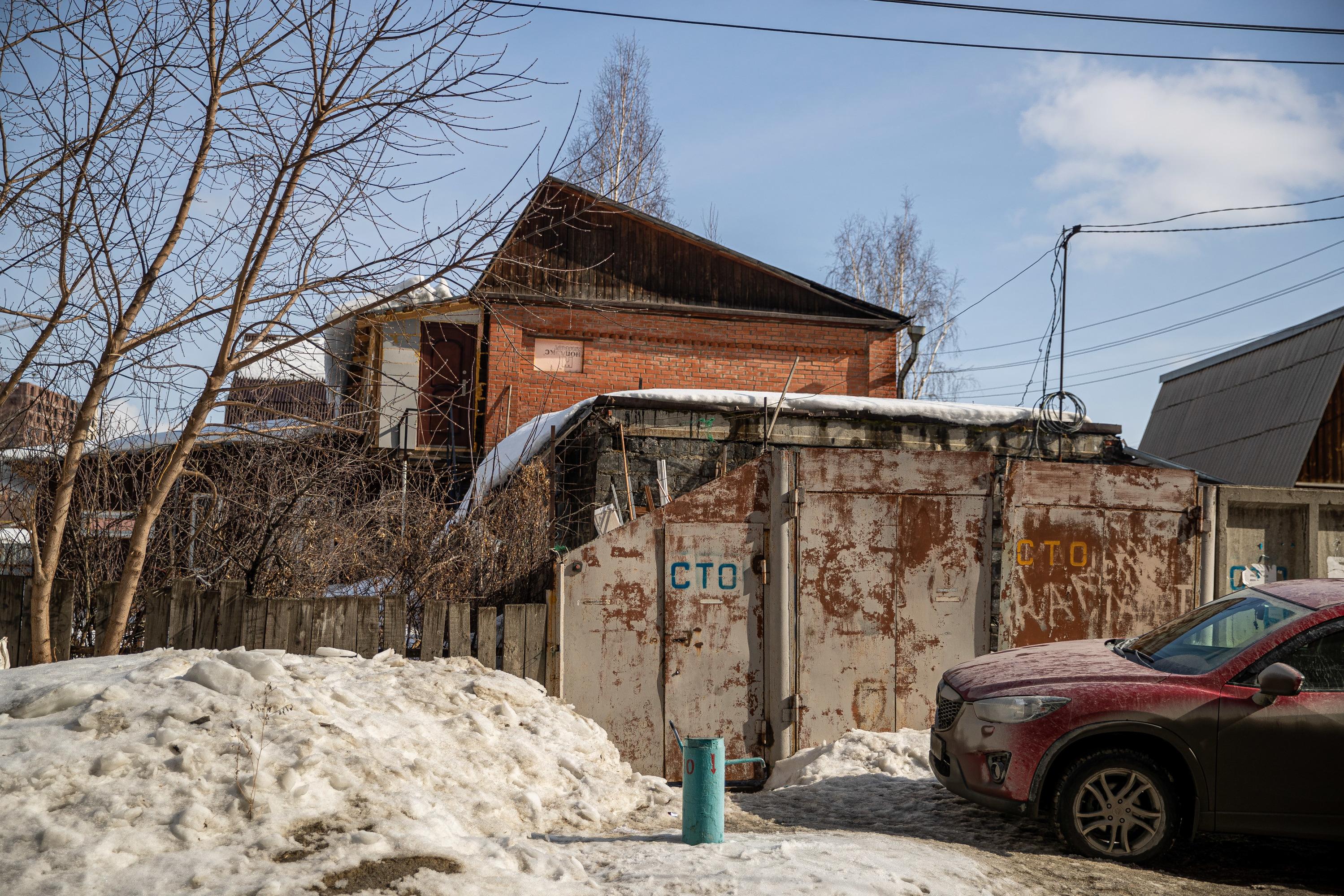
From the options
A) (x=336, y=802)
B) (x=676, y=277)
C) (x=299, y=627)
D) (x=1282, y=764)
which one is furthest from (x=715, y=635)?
(x=676, y=277)

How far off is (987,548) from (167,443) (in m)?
7.01

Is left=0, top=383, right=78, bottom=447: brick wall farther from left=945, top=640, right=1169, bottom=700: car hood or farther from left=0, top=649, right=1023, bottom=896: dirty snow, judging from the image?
left=945, top=640, right=1169, bottom=700: car hood

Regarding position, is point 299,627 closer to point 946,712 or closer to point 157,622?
point 157,622

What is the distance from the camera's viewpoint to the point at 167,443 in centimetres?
779

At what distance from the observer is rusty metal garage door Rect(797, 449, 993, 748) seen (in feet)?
25.4

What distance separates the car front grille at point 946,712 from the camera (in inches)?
→ 239

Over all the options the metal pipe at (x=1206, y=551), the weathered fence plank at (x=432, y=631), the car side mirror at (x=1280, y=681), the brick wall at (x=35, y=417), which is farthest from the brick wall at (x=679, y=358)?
the car side mirror at (x=1280, y=681)

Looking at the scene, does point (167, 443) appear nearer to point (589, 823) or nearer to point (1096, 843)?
point (589, 823)

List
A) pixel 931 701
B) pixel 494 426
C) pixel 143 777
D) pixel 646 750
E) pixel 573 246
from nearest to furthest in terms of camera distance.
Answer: pixel 143 777, pixel 646 750, pixel 931 701, pixel 494 426, pixel 573 246

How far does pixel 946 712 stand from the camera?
6.23 metres

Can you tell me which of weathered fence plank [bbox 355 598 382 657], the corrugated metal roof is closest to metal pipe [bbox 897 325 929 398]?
the corrugated metal roof

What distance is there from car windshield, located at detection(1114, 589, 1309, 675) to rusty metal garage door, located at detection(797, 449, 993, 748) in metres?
1.63

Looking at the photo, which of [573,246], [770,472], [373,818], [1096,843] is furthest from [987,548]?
[573,246]

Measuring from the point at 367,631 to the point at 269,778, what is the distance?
7.44 feet
